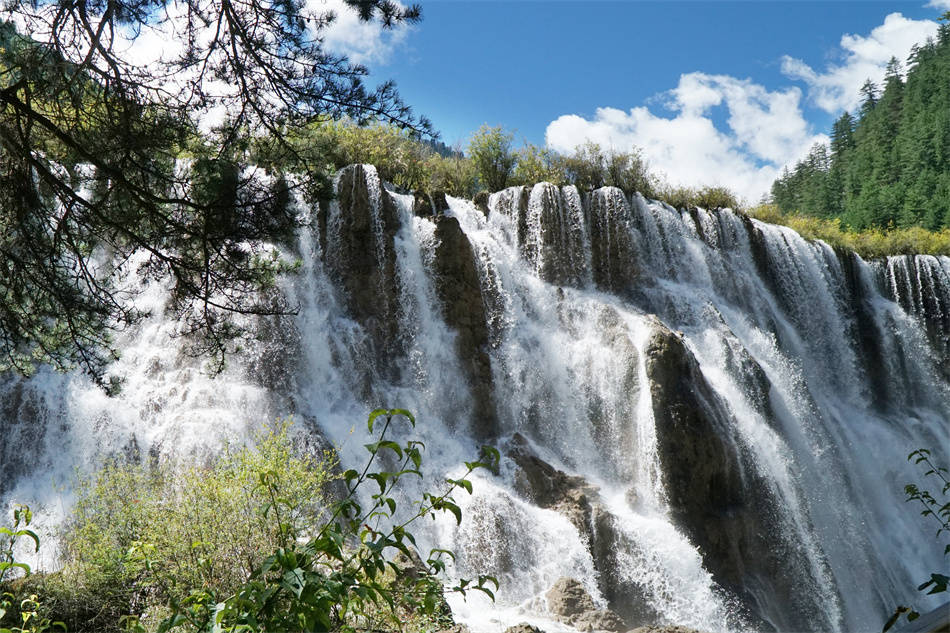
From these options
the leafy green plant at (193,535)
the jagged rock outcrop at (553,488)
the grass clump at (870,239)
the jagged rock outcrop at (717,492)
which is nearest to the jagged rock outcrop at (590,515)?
the jagged rock outcrop at (553,488)

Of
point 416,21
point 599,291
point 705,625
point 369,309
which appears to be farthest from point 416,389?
point 416,21

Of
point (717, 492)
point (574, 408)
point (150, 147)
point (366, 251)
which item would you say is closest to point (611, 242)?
point (574, 408)

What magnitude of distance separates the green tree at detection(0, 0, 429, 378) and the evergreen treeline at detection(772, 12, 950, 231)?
123 feet

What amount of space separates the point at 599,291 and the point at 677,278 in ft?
7.23

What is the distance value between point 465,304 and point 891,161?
1982 inches

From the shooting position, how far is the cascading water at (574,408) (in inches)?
359

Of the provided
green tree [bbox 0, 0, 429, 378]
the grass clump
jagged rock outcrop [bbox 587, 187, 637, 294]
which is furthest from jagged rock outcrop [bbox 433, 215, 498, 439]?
the grass clump

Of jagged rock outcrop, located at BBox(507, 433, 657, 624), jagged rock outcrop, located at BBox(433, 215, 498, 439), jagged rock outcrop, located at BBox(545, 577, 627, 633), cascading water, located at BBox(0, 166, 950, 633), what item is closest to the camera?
jagged rock outcrop, located at BBox(545, 577, 627, 633)

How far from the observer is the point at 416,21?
15.4ft

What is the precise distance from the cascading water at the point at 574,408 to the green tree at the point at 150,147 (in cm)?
433

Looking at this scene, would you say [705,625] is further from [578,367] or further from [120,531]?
[120,531]

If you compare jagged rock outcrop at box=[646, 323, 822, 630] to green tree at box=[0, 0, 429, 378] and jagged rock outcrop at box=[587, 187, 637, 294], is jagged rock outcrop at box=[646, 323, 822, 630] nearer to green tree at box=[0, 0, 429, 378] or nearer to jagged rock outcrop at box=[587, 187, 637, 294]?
jagged rock outcrop at box=[587, 187, 637, 294]

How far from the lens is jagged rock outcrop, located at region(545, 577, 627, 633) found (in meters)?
7.16

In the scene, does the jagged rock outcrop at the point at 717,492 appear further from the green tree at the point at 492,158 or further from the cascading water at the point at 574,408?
the green tree at the point at 492,158
